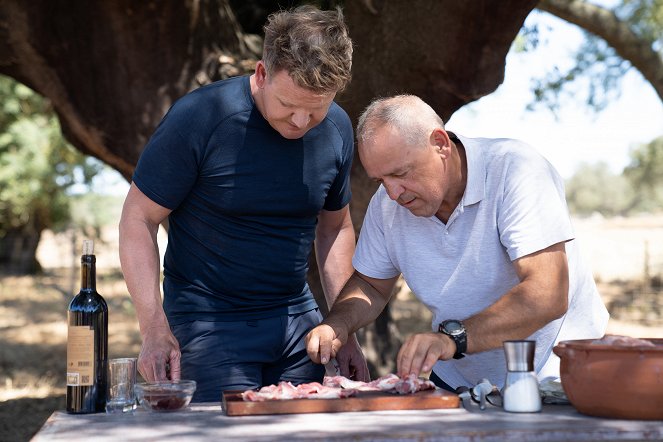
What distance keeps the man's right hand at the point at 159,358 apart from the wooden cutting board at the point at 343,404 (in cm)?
43

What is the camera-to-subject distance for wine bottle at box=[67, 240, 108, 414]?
235 centimetres

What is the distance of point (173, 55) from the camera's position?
16.5ft

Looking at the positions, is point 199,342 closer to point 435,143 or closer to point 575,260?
point 435,143

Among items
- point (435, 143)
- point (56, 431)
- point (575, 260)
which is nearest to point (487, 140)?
point (435, 143)

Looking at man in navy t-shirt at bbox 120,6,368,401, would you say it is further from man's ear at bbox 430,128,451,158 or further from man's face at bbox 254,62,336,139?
man's ear at bbox 430,128,451,158

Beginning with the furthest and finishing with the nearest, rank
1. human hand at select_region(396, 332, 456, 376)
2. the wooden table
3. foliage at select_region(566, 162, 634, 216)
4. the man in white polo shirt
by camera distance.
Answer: foliage at select_region(566, 162, 634, 216) < the man in white polo shirt < human hand at select_region(396, 332, 456, 376) < the wooden table

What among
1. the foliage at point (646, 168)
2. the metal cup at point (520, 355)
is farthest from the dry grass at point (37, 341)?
the foliage at point (646, 168)

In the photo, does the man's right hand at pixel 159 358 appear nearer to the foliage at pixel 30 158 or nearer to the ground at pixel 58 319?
the ground at pixel 58 319

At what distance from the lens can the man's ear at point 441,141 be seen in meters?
2.86

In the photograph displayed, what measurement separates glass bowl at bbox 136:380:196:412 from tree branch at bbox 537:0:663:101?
543 centimetres

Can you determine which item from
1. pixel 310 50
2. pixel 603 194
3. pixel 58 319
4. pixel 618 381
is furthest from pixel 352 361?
pixel 603 194

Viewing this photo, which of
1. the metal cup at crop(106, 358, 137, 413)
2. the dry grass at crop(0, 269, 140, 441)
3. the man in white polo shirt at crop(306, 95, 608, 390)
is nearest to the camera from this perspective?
the metal cup at crop(106, 358, 137, 413)

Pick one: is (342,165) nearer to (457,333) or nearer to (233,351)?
(233,351)

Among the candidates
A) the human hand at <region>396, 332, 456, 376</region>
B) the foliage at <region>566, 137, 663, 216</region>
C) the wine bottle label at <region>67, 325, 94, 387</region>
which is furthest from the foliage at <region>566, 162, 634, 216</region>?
the wine bottle label at <region>67, 325, 94, 387</region>
